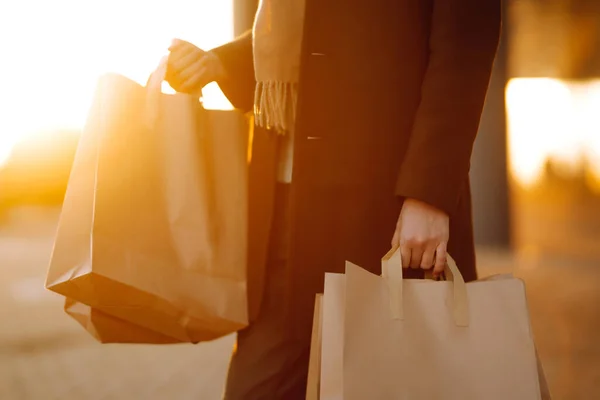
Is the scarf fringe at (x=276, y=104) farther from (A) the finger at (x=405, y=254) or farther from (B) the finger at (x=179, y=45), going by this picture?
(A) the finger at (x=405, y=254)

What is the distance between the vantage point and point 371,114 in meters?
1.00

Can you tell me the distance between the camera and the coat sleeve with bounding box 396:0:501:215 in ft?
3.05

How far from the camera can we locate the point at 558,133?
8023 mm

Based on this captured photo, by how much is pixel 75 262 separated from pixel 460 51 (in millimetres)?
637

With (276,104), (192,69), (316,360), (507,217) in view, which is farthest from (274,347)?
(507,217)

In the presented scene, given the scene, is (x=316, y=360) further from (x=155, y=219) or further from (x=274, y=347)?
(x=155, y=219)

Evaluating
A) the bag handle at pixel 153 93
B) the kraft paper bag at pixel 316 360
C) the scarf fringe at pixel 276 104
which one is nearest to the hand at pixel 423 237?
the kraft paper bag at pixel 316 360

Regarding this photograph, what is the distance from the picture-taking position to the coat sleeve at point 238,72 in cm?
126

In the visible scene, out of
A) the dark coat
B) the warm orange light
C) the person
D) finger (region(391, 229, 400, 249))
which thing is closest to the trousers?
the person

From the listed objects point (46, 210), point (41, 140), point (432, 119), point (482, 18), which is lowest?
point (46, 210)

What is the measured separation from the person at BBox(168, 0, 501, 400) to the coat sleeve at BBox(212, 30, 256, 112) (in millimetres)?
155

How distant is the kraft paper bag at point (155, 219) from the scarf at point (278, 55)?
0.12 meters

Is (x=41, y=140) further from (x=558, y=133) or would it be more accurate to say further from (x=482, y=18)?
(x=482, y=18)

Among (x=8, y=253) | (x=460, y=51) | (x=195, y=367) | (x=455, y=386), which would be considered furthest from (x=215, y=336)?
(x=8, y=253)
